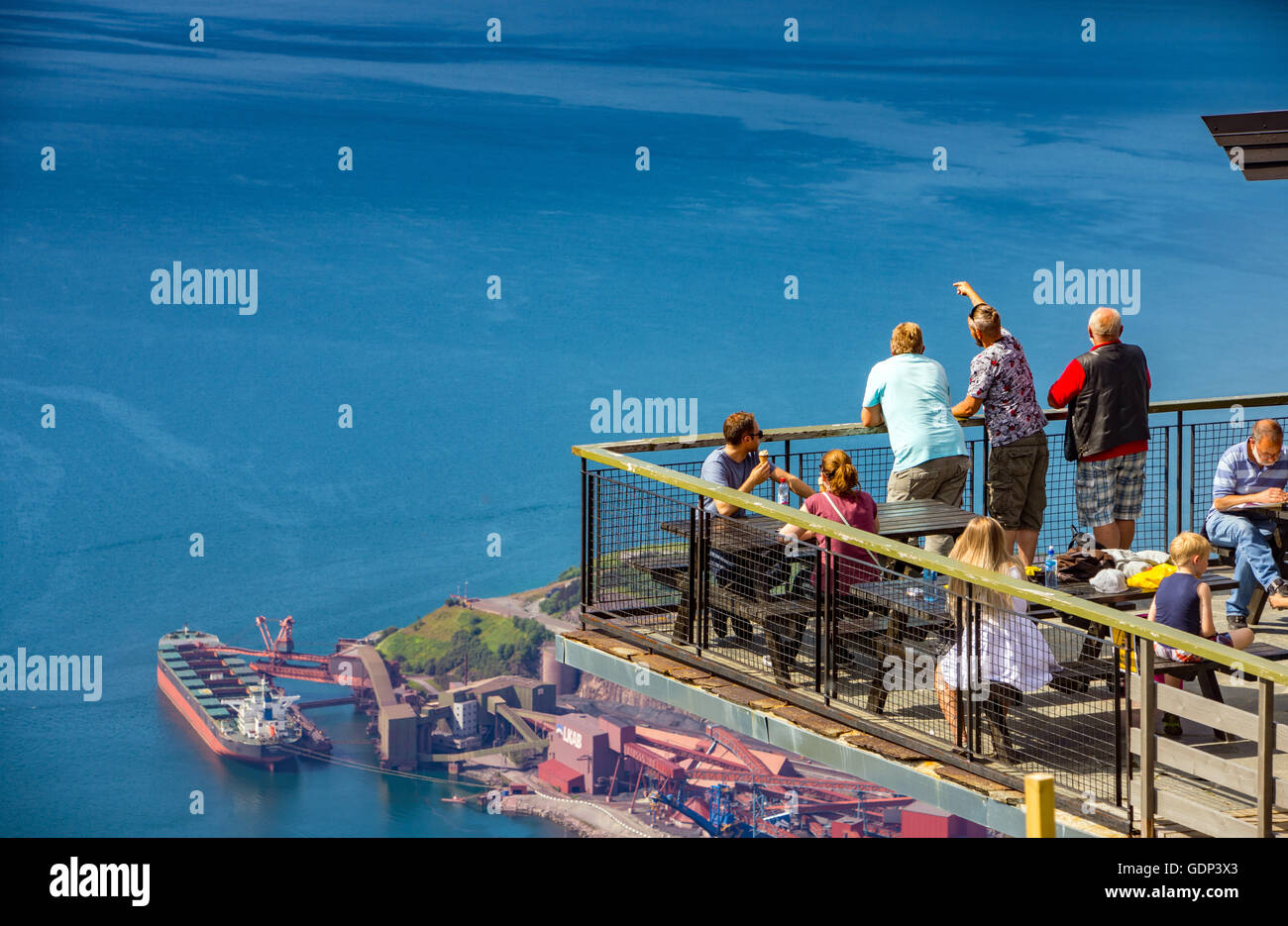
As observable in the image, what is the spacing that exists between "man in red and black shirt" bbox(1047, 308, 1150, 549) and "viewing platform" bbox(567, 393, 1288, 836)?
10.7 inches

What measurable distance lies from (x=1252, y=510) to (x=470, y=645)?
3526 inches

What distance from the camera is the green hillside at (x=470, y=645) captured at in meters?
94.1

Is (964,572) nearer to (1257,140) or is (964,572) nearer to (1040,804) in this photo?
(1040,804)

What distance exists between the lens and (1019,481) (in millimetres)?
8969

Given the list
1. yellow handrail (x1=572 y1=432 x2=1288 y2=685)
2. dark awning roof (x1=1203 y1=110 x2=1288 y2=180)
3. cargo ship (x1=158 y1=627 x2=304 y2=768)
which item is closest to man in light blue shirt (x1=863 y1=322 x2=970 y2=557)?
yellow handrail (x1=572 y1=432 x2=1288 y2=685)

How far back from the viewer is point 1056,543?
31.1 feet

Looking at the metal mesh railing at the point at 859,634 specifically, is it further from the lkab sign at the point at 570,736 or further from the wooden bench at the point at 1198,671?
the lkab sign at the point at 570,736

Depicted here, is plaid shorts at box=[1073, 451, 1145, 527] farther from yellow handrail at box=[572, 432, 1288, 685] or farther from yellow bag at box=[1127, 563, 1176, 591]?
yellow handrail at box=[572, 432, 1288, 685]

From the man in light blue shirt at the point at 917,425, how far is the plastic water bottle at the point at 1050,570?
1.85ft

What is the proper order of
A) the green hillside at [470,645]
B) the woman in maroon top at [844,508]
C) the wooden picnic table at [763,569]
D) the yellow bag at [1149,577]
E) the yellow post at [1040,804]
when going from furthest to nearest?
the green hillside at [470,645] < the yellow bag at [1149,577] < the wooden picnic table at [763,569] < the woman in maroon top at [844,508] < the yellow post at [1040,804]

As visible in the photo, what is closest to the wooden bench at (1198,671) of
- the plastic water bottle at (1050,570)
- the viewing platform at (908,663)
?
the viewing platform at (908,663)

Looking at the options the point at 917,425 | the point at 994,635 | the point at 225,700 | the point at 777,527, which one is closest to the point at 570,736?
the point at 225,700
